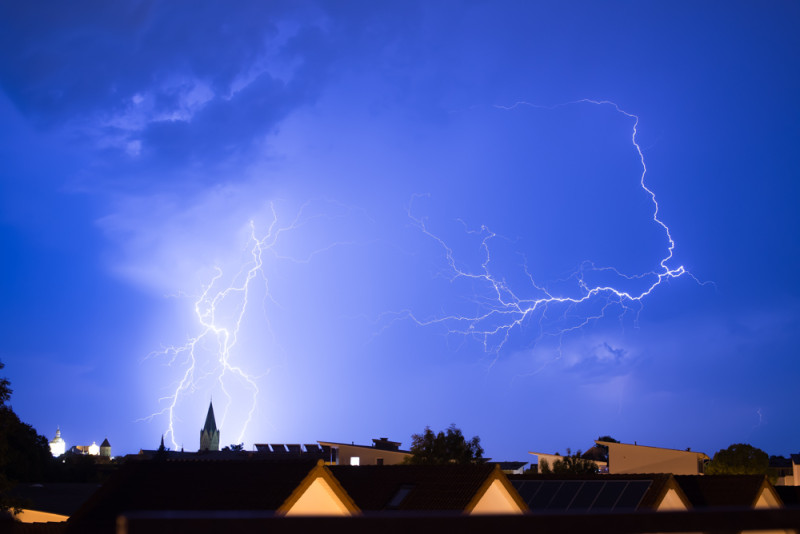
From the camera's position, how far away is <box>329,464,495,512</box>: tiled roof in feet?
66.1

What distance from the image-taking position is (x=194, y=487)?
22.8m

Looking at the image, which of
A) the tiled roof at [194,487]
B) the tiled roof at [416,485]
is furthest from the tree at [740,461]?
the tiled roof at [194,487]

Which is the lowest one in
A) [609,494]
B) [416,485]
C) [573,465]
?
[609,494]

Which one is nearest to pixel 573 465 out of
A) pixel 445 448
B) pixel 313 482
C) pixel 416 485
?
pixel 445 448

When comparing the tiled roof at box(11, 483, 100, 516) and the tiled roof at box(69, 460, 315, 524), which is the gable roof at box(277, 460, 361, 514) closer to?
the tiled roof at box(69, 460, 315, 524)

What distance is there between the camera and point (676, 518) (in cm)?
→ 242

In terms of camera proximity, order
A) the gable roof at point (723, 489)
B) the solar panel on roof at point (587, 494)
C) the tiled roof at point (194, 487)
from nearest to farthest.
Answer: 1. the tiled roof at point (194, 487)
2. the solar panel on roof at point (587, 494)
3. the gable roof at point (723, 489)

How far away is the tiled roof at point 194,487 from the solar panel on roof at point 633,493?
913 cm

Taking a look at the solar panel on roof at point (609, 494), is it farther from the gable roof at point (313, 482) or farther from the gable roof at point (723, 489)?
the gable roof at point (313, 482)

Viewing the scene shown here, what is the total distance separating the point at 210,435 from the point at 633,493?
16807 centimetres

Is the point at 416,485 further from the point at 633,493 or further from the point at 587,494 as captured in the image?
the point at 633,493


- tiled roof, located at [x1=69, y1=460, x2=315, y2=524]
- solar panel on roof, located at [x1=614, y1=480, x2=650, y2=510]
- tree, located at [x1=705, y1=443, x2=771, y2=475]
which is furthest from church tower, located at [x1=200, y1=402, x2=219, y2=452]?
solar panel on roof, located at [x1=614, y1=480, x2=650, y2=510]

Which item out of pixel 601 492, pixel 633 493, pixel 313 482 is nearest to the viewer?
pixel 313 482

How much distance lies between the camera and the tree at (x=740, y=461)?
38000 millimetres
